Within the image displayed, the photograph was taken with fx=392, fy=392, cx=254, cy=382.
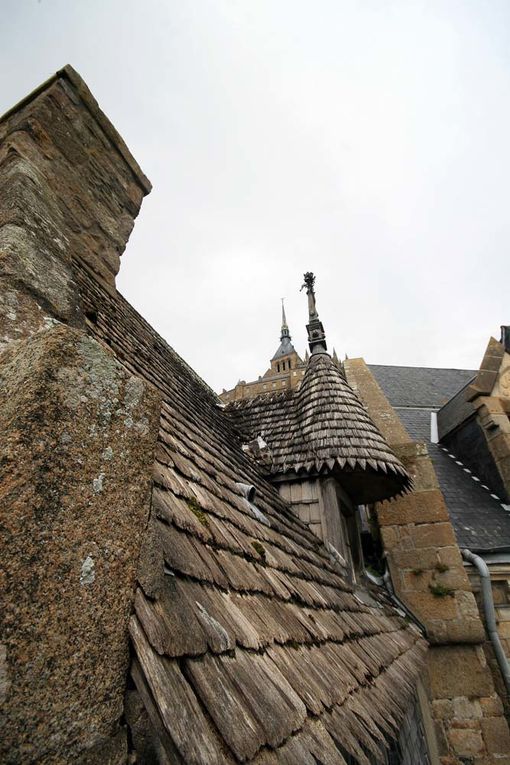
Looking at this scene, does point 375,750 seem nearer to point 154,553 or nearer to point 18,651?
point 154,553

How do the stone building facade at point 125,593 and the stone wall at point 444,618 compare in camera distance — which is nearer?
the stone building facade at point 125,593

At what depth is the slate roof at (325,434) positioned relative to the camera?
4.49m

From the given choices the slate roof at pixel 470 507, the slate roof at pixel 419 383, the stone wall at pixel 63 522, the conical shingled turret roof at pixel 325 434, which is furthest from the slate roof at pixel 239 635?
the slate roof at pixel 419 383

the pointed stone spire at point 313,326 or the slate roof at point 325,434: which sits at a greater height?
the pointed stone spire at point 313,326

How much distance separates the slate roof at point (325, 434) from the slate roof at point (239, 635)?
4.19ft

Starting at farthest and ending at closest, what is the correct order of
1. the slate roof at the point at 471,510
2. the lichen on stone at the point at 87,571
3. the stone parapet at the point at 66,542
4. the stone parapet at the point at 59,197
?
1. the slate roof at the point at 471,510
2. the stone parapet at the point at 59,197
3. the lichen on stone at the point at 87,571
4. the stone parapet at the point at 66,542

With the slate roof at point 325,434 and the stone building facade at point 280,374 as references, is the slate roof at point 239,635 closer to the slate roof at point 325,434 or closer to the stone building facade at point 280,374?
the slate roof at point 325,434

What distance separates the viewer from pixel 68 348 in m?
0.93

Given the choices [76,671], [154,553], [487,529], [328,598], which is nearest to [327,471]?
[328,598]

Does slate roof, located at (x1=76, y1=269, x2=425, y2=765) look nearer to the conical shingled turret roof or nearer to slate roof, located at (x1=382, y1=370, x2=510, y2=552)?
the conical shingled turret roof

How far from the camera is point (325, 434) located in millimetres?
4746

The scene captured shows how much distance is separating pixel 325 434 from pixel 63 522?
13.7ft

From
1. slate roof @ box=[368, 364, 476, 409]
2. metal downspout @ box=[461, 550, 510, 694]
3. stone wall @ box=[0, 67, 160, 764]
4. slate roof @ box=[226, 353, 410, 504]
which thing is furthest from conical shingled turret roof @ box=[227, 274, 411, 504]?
slate roof @ box=[368, 364, 476, 409]

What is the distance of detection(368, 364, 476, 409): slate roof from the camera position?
13.5 meters
